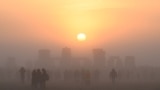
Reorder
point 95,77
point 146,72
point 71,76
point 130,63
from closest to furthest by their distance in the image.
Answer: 1. point 95,77
2. point 71,76
3. point 146,72
4. point 130,63

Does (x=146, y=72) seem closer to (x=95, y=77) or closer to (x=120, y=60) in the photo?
(x=95, y=77)

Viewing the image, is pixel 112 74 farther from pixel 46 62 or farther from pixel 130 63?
pixel 46 62

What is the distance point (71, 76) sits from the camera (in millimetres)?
91188

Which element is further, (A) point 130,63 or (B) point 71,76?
(A) point 130,63

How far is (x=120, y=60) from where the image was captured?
198875mm

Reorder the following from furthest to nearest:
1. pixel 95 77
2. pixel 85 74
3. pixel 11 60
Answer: pixel 11 60 → pixel 95 77 → pixel 85 74

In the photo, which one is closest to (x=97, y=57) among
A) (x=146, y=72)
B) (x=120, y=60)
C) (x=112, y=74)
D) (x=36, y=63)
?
(x=120, y=60)

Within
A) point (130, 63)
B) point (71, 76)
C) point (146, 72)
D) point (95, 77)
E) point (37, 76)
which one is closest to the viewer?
point (37, 76)

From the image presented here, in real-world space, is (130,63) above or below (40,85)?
above

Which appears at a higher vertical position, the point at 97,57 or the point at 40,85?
the point at 97,57

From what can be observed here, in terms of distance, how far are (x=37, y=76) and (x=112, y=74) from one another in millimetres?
10431

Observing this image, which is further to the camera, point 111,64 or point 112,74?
point 111,64

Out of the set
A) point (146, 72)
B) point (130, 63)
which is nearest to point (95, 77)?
point (146, 72)

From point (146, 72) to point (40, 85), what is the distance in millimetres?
90161
